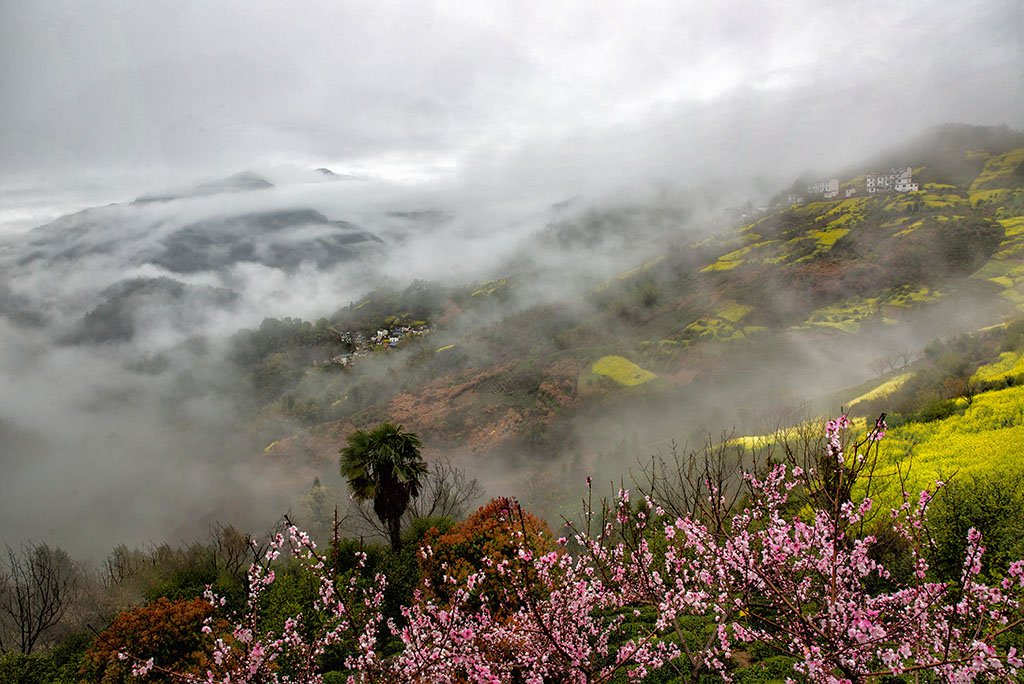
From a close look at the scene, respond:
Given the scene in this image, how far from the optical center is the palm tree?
2205 centimetres

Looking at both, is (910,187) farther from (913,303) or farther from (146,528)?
(146,528)

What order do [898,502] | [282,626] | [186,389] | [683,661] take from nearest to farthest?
[683,661] < [898,502] < [282,626] < [186,389]

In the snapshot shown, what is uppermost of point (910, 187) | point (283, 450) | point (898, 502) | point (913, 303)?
→ point (910, 187)

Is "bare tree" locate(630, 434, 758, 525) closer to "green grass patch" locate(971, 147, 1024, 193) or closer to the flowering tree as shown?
the flowering tree

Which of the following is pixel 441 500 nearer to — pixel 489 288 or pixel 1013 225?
pixel 1013 225

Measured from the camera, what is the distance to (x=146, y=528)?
82.8 meters

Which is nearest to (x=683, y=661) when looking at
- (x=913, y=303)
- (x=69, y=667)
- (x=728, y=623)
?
(x=728, y=623)

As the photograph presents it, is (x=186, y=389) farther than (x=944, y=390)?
Yes

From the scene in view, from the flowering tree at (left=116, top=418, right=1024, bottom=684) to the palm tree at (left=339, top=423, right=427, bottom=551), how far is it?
5041mm

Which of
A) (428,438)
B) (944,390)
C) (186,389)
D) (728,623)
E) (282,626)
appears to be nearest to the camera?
(728,623)

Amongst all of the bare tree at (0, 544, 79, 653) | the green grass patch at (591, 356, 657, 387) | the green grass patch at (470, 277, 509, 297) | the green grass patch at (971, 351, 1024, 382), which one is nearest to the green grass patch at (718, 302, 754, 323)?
the green grass patch at (591, 356, 657, 387)

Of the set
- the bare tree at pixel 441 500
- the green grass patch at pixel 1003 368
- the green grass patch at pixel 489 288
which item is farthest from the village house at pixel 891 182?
the bare tree at pixel 441 500

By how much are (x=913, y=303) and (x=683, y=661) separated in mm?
88122

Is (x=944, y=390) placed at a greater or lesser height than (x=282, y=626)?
greater
